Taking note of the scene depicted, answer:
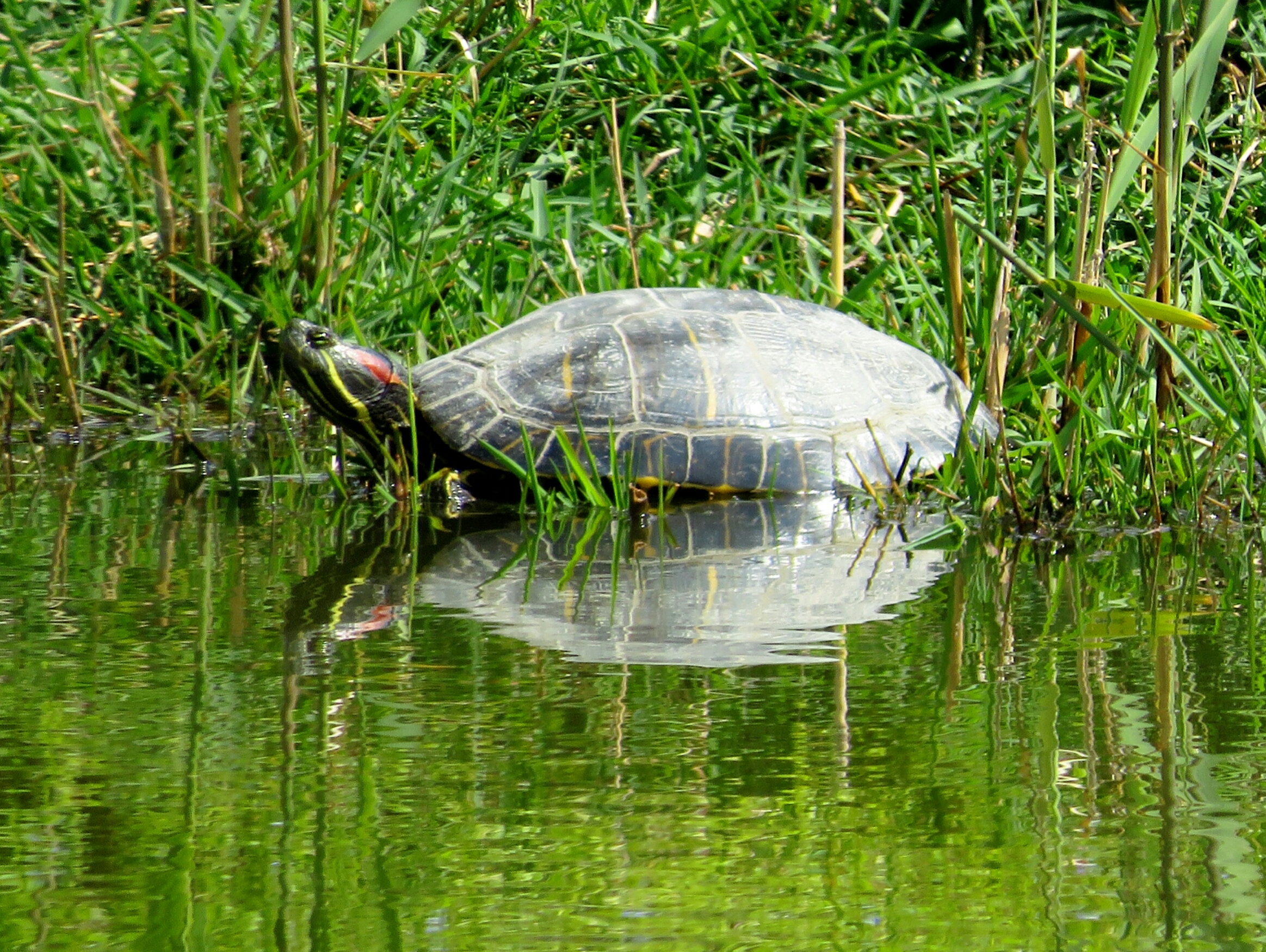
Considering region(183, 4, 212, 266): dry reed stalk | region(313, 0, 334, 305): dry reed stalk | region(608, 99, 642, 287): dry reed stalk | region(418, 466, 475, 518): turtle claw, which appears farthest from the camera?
region(608, 99, 642, 287): dry reed stalk

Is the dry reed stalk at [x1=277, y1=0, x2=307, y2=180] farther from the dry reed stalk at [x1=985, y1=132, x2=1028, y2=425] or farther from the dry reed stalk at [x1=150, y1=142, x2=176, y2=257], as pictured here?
the dry reed stalk at [x1=985, y1=132, x2=1028, y2=425]

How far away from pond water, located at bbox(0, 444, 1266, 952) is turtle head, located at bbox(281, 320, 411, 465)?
45.2 inches

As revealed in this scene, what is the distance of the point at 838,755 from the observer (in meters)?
1.79

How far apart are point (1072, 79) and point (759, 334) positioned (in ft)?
8.62

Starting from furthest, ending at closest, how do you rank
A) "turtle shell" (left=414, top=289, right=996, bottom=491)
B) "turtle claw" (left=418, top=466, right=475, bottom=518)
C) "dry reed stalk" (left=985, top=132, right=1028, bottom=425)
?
"turtle shell" (left=414, top=289, right=996, bottom=491) → "turtle claw" (left=418, top=466, right=475, bottom=518) → "dry reed stalk" (left=985, top=132, right=1028, bottom=425)

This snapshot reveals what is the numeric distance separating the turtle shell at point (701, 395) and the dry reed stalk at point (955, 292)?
0.06 m

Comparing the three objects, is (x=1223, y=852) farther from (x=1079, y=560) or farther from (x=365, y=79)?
(x=365, y=79)

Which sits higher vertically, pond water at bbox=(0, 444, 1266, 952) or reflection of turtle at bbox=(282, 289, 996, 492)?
reflection of turtle at bbox=(282, 289, 996, 492)

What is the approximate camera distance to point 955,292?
394cm

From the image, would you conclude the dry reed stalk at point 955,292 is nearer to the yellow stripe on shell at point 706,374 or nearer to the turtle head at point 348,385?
the yellow stripe on shell at point 706,374

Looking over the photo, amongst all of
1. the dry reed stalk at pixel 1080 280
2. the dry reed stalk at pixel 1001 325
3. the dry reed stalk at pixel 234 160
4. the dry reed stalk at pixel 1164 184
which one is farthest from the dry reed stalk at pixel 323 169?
the dry reed stalk at pixel 1164 184

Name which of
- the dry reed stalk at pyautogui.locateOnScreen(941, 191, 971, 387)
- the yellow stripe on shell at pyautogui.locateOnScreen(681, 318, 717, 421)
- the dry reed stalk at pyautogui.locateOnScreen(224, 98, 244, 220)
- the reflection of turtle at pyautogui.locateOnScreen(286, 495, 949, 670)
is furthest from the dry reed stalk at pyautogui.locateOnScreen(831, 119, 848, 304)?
the dry reed stalk at pyautogui.locateOnScreen(224, 98, 244, 220)

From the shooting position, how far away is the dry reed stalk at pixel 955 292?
3572 millimetres

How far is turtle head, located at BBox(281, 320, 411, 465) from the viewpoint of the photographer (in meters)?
4.30
